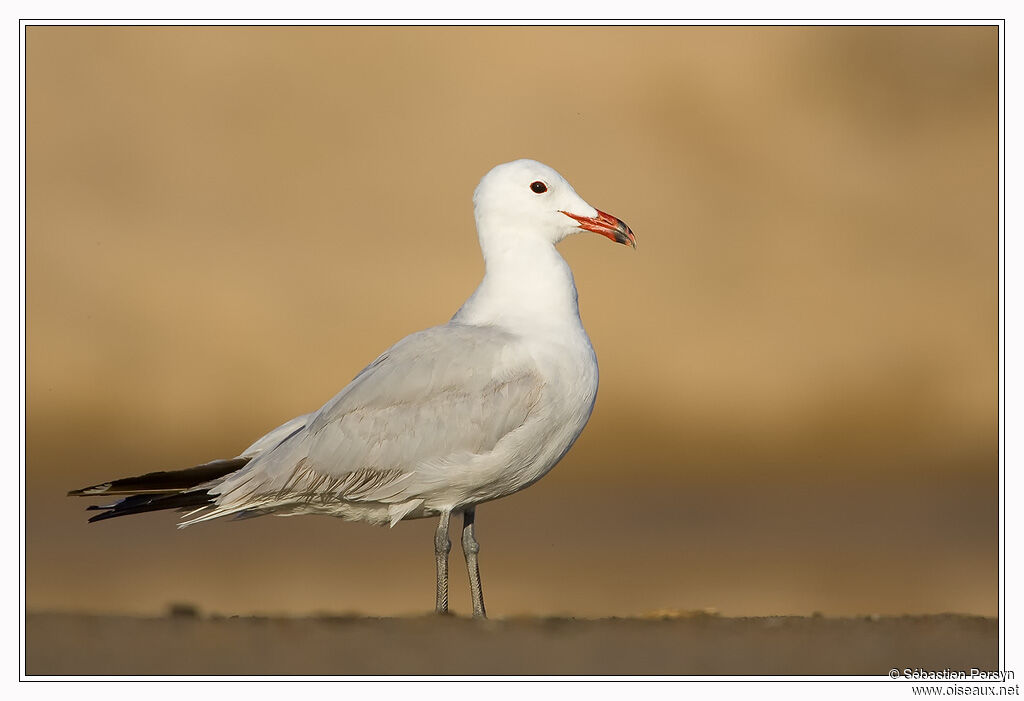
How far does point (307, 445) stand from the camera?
935 cm

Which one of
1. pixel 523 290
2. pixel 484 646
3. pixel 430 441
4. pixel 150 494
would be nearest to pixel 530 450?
pixel 430 441

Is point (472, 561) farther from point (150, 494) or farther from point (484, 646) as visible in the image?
point (150, 494)

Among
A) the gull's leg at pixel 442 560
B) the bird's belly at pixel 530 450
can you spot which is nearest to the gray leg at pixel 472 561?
the gull's leg at pixel 442 560

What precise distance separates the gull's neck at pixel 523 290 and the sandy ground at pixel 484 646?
→ 1914mm

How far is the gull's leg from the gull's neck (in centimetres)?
126

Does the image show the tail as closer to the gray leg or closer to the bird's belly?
the bird's belly

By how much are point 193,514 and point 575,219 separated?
305 cm

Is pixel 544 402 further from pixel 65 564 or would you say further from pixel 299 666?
pixel 65 564

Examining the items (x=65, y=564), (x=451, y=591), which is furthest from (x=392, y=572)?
(x=65, y=564)

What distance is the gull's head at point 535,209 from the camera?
9.98m

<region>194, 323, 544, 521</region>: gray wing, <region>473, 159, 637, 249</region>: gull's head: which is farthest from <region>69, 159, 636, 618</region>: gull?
<region>473, 159, 637, 249</region>: gull's head

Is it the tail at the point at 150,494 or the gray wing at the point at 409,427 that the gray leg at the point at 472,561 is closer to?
the gray wing at the point at 409,427

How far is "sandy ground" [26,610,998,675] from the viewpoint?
310 inches
